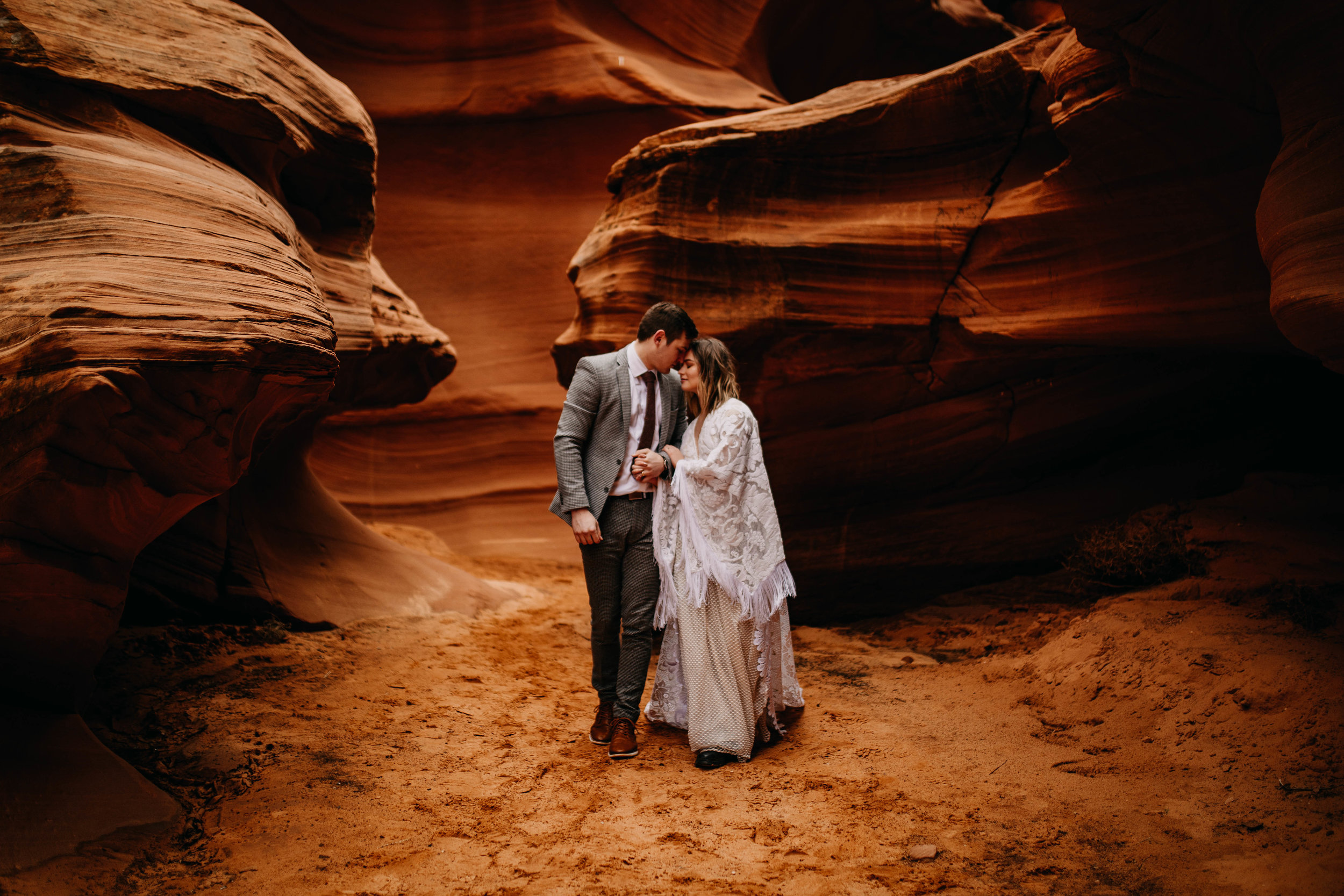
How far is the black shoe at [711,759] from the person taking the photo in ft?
12.3

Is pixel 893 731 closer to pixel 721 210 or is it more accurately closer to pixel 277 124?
pixel 721 210

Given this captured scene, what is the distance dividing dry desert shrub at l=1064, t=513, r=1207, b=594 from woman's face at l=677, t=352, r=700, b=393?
2876 mm

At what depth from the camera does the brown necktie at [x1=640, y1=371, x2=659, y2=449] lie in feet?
13.4

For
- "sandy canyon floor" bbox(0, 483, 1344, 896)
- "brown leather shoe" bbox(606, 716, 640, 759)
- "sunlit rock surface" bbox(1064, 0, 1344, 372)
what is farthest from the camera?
"brown leather shoe" bbox(606, 716, 640, 759)

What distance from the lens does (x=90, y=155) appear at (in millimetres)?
3352

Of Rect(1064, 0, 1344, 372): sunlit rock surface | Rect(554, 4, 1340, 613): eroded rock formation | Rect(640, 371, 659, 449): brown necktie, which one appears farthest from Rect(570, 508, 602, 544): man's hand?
Rect(1064, 0, 1344, 372): sunlit rock surface

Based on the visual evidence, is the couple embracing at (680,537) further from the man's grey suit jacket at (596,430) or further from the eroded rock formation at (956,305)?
the eroded rock formation at (956,305)

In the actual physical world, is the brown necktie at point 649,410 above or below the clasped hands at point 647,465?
above

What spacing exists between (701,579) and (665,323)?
3.90 feet

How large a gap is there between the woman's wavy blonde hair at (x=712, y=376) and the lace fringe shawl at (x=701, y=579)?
405mm

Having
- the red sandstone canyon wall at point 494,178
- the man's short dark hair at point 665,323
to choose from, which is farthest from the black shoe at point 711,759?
the red sandstone canyon wall at point 494,178

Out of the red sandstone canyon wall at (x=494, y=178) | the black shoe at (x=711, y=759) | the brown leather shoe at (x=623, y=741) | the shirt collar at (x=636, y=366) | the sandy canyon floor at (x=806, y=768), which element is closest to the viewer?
the sandy canyon floor at (x=806, y=768)

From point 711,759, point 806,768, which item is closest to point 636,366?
point 711,759

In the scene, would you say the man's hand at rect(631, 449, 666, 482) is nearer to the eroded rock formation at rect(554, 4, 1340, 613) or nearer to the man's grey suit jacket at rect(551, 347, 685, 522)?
the man's grey suit jacket at rect(551, 347, 685, 522)
